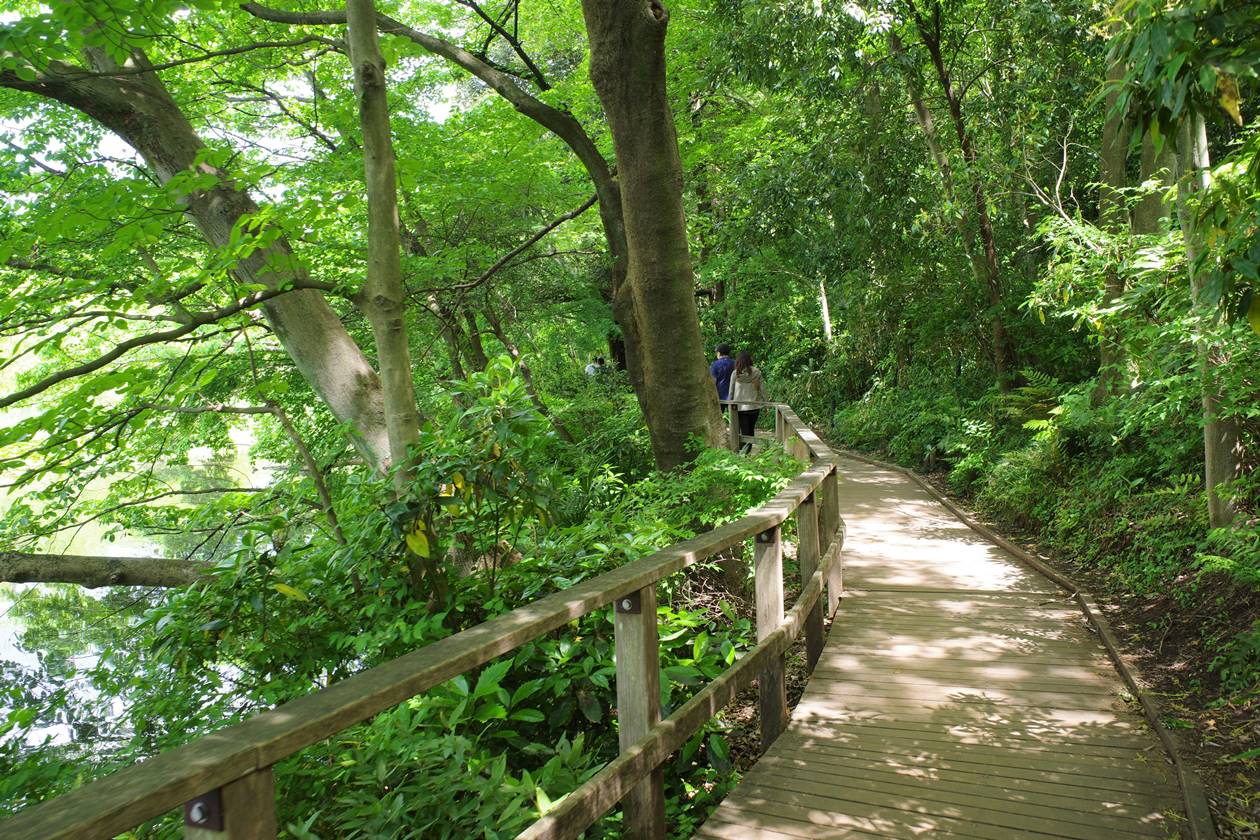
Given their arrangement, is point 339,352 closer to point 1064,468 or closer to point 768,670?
point 768,670

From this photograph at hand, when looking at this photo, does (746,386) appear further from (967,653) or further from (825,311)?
(825,311)

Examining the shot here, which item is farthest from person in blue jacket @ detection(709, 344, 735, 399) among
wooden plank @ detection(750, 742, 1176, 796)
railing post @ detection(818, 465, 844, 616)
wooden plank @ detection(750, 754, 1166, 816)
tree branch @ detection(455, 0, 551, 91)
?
wooden plank @ detection(750, 754, 1166, 816)

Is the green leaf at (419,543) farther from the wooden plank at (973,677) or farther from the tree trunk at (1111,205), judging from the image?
the tree trunk at (1111,205)

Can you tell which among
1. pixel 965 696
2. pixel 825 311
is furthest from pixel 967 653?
pixel 825 311

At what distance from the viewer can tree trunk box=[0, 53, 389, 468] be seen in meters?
6.09

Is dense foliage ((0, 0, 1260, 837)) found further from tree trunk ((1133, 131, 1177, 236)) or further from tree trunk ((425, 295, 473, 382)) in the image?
→ tree trunk ((425, 295, 473, 382))

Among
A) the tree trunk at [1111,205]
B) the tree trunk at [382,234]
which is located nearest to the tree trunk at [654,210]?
the tree trunk at [382,234]

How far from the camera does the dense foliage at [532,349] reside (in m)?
3.77

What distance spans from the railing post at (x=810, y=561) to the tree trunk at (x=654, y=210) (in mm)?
2504

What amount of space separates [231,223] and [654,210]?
3419 mm

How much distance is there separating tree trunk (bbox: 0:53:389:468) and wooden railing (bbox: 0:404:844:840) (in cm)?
322

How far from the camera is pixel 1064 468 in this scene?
935 cm

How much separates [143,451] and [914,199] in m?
10.4

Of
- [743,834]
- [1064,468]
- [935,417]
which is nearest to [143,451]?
[743,834]
